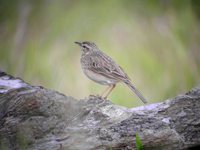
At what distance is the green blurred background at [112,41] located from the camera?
11.3 m

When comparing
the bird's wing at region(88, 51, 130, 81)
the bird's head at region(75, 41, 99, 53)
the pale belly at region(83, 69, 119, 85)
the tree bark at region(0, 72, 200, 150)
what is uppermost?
the bird's head at region(75, 41, 99, 53)

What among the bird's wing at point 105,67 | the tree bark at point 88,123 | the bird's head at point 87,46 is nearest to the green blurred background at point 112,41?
the bird's head at point 87,46

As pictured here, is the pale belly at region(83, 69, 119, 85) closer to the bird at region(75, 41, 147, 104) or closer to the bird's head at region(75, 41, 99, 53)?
the bird at region(75, 41, 147, 104)

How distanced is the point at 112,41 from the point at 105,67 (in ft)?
5.90

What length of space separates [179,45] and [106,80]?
2.43 metres

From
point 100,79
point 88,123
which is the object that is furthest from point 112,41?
point 88,123

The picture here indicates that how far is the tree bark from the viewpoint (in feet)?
21.9

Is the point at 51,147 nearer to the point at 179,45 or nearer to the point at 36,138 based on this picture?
the point at 36,138

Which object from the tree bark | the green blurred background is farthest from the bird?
the tree bark

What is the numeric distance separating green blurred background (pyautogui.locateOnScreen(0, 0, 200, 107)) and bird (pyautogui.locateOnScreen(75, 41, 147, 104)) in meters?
0.48

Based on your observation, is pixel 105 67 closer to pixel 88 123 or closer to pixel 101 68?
pixel 101 68

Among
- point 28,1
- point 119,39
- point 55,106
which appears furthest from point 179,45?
point 55,106

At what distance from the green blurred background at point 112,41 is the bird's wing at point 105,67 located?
584 mm

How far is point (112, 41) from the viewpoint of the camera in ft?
39.2
